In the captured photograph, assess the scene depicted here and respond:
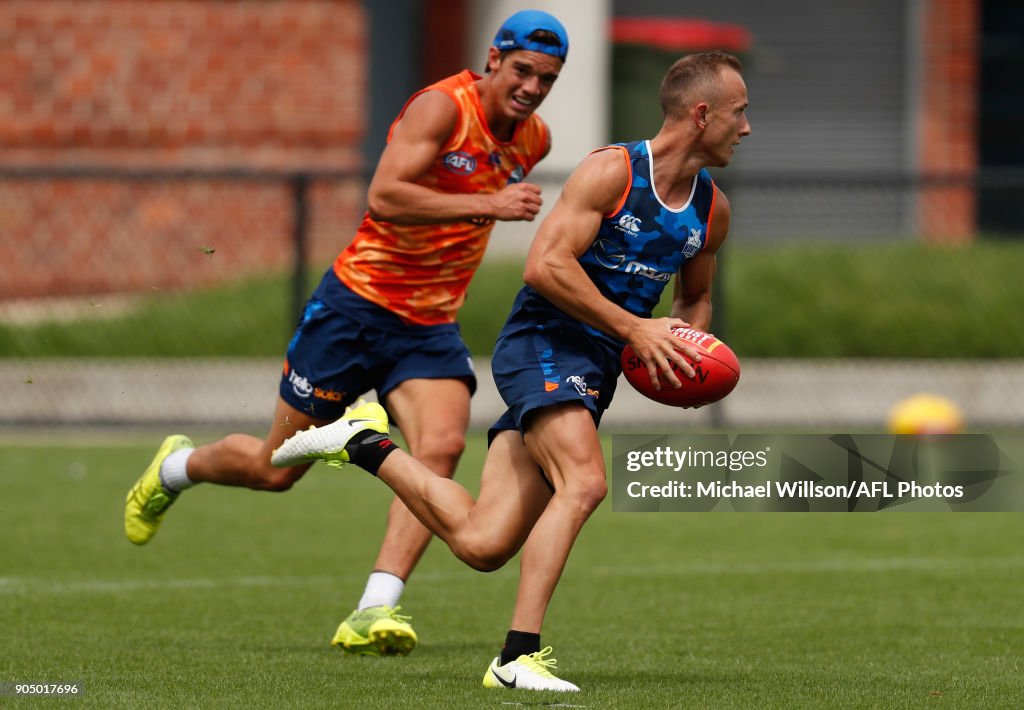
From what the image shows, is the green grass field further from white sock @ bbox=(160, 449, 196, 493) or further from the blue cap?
the blue cap

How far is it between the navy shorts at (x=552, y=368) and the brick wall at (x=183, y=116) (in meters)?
12.5

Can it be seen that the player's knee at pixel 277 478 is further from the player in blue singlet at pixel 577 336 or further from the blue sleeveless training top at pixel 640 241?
the blue sleeveless training top at pixel 640 241

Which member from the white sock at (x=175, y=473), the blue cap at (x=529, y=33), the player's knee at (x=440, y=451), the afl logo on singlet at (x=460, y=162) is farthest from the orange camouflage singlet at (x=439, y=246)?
the white sock at (x=175, y=473)

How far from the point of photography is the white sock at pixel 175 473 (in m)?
8.23

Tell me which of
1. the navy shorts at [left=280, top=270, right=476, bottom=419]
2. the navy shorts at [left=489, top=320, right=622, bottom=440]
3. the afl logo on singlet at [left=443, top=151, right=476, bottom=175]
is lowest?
the navy shorts at [left=280, top=270, right=476, bottom=419]

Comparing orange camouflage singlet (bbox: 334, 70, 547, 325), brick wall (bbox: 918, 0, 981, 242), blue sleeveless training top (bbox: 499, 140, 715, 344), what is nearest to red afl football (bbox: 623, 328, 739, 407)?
blue sleeveless training top (bbox: 499, 140, 715, 344)

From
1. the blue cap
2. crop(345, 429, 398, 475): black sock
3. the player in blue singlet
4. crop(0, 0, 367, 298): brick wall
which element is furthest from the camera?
crop(0, 0, 367, 298): brick wall

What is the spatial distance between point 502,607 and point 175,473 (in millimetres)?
1531

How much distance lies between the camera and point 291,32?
65.5ft

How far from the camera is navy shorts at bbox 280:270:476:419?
770 cm

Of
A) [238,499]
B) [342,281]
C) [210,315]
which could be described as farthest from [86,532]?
[210,315]

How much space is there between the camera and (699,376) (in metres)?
6.31

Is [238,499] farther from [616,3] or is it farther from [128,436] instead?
[616,3]

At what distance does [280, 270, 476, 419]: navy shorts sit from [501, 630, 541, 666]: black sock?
5.66 ft
